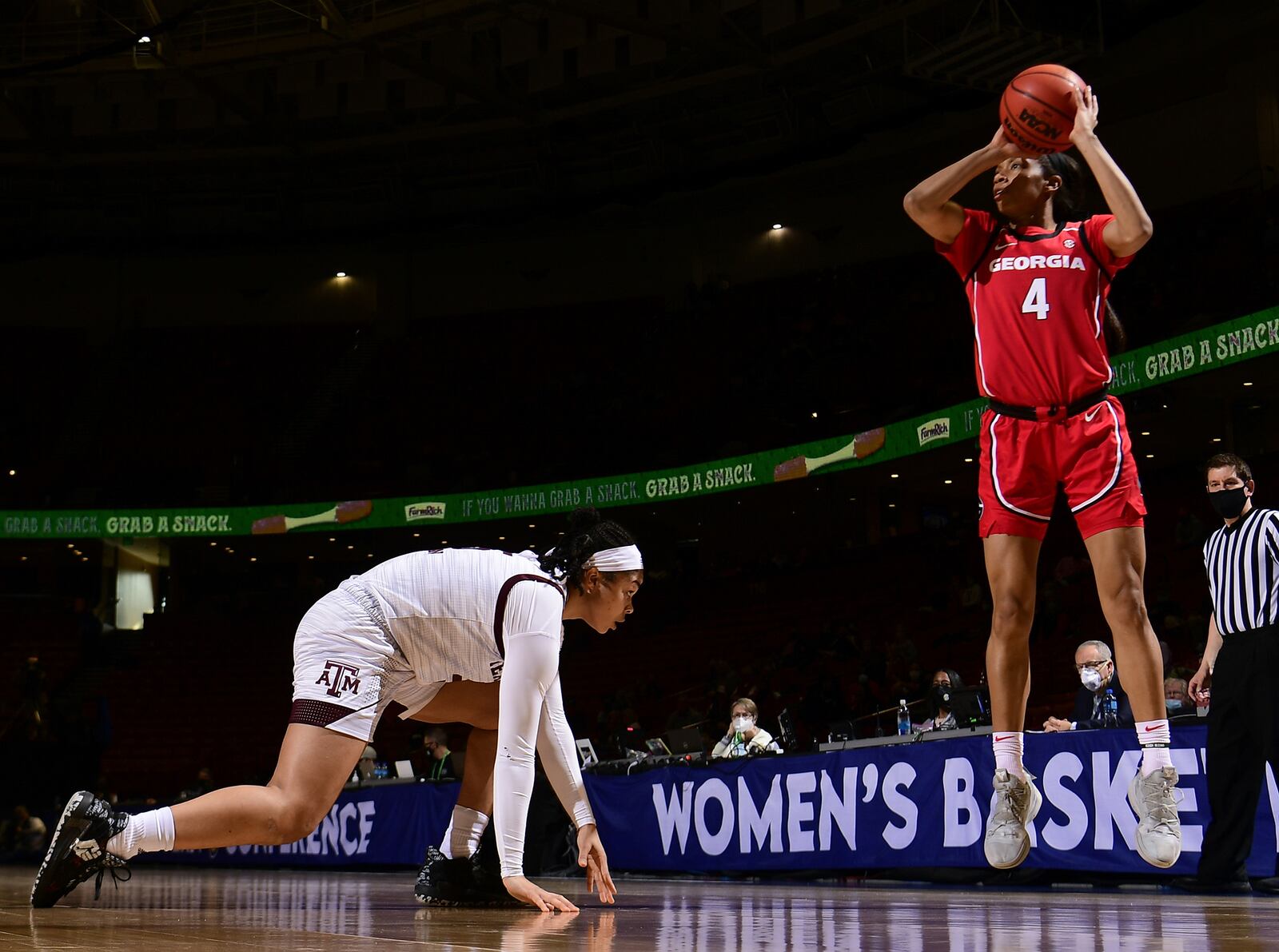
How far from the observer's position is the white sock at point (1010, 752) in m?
4.55

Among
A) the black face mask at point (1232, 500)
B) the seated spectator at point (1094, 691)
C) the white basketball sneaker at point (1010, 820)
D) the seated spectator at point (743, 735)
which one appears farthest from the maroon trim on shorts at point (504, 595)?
the seated spectator at point (743, 735)

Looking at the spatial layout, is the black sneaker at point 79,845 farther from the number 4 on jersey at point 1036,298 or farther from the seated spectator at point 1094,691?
the seated spectator at point 1094,691

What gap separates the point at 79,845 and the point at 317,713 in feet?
2.75

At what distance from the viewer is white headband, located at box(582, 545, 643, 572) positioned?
475cm

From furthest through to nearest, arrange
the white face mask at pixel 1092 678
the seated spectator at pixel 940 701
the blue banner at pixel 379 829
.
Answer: the blue banner at pixel 379 829 < the seated spectator at pixel 940 701 < the white face mask at pixel 1092 678

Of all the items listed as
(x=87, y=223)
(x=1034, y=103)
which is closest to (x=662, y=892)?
(x=1034, y=103)

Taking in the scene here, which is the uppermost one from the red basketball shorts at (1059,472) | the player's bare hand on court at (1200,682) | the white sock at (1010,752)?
the red basketball shorts at (1059,472)

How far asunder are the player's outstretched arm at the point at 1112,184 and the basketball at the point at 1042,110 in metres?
0.03

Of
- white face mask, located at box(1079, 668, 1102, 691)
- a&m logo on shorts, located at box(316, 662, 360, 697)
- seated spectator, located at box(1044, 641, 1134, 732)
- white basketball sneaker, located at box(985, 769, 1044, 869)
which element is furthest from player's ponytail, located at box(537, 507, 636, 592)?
white face mask, located at box(1079, 668, 1102, 691)

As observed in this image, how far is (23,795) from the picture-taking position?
75.8ft

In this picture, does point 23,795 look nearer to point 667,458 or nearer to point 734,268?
point 667,458

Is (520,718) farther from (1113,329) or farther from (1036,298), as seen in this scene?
(1113,329)

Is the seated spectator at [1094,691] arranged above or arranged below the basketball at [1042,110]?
below

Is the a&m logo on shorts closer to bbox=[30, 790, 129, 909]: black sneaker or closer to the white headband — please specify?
bbox=[30, 790, 129, 909]: black sneaker
